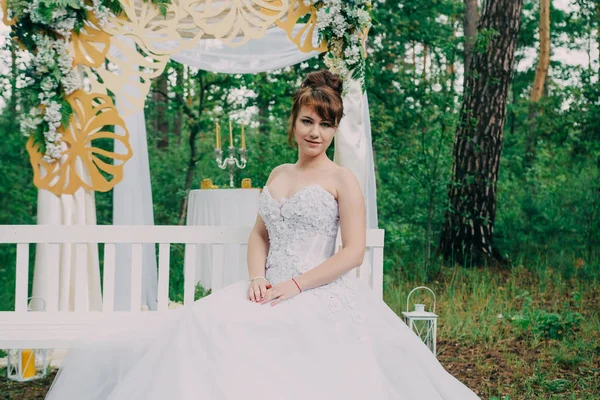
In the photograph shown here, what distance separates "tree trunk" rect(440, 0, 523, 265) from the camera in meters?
7.74

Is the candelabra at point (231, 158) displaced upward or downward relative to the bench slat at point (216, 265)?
upward

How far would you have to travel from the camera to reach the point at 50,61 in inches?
163

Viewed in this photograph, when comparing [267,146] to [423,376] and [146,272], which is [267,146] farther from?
[423,376]

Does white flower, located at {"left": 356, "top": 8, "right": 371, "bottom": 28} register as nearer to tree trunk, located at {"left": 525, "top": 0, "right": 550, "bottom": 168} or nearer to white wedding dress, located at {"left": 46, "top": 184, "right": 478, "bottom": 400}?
white wedding dress, located at {"left": 46, "top": 184, "right": 478, "bottom": 400}

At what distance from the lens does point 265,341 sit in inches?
Result: 88.7

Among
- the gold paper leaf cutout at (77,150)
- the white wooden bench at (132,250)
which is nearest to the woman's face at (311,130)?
the white wooden bench at (132,250)

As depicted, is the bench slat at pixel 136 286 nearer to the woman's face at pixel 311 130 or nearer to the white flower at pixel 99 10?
the woman's face at pixel 311 130

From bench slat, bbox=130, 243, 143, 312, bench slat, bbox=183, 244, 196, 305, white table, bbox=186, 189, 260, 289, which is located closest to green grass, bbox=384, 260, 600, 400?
white table, bbox=186, 189, 260, 289

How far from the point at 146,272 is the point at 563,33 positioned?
1036 centimetres

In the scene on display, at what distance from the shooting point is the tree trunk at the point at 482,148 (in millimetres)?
7738

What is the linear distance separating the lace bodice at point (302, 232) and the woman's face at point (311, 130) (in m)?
0.18

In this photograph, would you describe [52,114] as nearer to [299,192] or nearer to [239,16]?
[239,16]

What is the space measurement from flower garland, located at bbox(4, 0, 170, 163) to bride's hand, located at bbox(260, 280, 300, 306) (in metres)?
2.36

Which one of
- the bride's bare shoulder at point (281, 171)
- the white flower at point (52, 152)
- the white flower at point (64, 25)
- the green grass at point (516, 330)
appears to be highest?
the white flower at point (64, 25)
